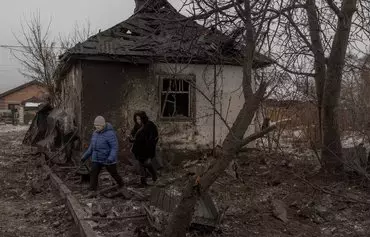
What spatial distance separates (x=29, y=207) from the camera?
8.59m

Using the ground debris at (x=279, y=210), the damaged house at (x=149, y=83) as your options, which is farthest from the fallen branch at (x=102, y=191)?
the damaged house at (x=149, y=83)

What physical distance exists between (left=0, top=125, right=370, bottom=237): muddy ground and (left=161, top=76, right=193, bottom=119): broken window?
2.25m

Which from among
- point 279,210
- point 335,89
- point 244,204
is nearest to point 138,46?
point 335,89

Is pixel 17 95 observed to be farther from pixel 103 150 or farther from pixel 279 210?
pixel 279 210

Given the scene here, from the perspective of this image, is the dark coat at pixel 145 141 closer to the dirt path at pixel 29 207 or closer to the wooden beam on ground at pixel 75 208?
the wooden beam on ground at pixel 75 208

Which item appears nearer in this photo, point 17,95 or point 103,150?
point 103,150

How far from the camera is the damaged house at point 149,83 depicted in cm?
1238

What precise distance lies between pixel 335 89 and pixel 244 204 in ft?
11.9

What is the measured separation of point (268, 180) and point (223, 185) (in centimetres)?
114

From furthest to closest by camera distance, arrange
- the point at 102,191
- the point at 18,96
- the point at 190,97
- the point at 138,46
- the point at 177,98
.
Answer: the point at 18,96, the point at 177,98, the point at 190,97, the point at 138,46, the point at 102,191

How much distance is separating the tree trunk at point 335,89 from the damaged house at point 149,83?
228 cm

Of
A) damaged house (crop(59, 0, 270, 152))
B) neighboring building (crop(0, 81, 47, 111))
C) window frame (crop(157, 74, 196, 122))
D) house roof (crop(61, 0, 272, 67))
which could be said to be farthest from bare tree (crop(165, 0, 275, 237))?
neighboring building (crop(0, 81, 47, 111))

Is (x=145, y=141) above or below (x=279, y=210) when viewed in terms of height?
above

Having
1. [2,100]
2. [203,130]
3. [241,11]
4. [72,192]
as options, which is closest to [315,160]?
[203,130]
